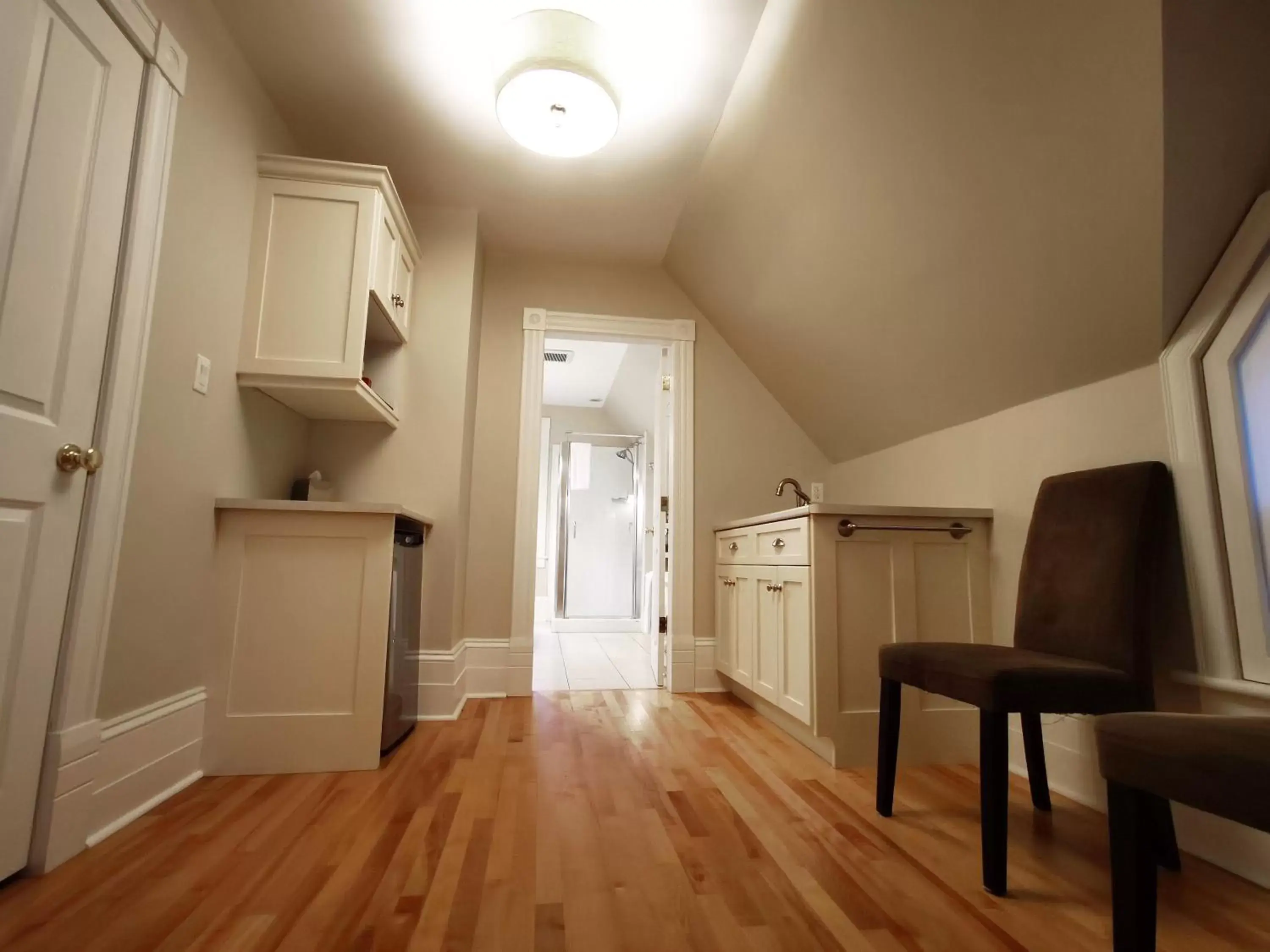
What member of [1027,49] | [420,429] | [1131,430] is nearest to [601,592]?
[420,429]

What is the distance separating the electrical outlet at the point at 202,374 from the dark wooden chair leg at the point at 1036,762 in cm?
257

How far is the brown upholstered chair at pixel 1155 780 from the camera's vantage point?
696 millimetres

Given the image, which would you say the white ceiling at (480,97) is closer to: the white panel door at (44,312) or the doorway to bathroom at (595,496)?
the white panel door at (44,312)

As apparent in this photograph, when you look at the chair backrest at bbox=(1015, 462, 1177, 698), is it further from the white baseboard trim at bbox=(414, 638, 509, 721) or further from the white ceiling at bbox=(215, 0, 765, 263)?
the white baseboard trim at bbox=(414, 638, 509, 721)

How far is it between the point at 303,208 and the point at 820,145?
1837 mm

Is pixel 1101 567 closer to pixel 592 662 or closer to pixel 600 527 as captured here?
pixel 592 662

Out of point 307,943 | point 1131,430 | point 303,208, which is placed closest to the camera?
point 307,943

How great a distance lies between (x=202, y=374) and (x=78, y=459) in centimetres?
58

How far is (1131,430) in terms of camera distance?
1.64 meters

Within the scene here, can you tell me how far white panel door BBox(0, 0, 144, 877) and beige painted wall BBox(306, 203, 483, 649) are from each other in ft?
4.19

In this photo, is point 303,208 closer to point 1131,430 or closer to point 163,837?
point 163,837

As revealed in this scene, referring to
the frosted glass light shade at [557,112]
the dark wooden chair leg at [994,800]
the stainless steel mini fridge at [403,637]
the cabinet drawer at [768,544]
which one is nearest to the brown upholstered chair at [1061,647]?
the dark wooden chair leg at [994,800]

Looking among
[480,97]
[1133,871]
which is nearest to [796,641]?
[1133,871]

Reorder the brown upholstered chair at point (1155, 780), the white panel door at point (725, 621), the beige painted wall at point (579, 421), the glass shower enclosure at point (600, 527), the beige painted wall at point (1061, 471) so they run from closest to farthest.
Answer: the brown upholstered chair at point (1155, 780)
the beige painted wall at point (1061, 471)
the white panel door at point (725, 621)
the glass shower enclosure at point (600, 527)
the beige painted wall at point (579, 421)
